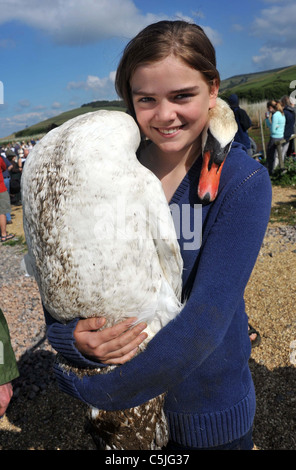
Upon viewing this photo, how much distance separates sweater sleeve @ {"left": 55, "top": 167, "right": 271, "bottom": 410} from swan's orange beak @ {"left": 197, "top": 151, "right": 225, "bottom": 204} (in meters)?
0.07

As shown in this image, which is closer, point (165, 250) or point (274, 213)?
point (165, 250)

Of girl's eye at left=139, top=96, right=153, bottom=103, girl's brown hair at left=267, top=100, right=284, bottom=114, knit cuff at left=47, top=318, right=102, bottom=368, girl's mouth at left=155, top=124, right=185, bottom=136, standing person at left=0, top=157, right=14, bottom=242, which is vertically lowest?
standing person at left=0, top=157, right=14, bottom=242

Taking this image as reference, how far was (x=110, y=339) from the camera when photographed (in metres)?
1.41

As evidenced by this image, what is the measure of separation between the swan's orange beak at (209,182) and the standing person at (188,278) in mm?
34

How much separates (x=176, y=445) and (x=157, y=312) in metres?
0.73

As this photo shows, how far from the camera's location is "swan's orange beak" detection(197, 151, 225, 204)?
1.48 m

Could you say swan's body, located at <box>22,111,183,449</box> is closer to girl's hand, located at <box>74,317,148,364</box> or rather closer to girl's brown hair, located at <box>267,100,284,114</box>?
girl's hand, located at <box>74,317,148,364</box>

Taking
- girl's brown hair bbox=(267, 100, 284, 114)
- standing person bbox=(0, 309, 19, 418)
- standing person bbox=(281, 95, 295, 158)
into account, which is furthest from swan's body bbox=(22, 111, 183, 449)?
standing person bbox=(281, 95, 295, 158)

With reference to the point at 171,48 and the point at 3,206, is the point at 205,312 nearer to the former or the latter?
the point at 171,48

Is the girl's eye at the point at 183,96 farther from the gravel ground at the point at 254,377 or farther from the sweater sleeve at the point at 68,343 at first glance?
the gravel ground at the point at 254,377
